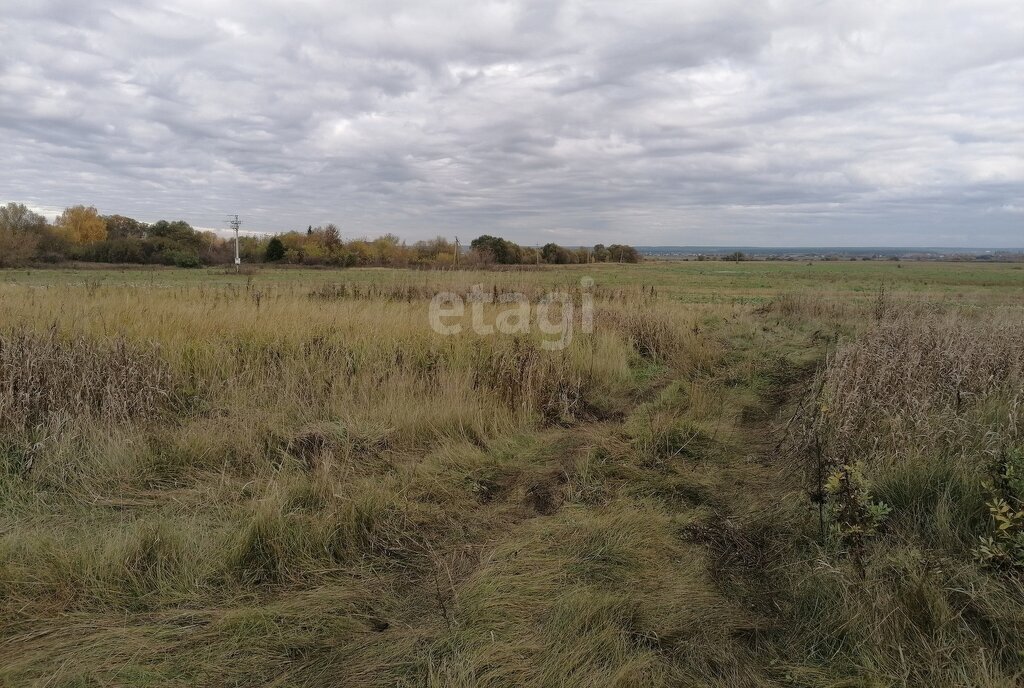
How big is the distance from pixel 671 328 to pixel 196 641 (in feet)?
28.2

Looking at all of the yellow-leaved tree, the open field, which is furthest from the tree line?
the open field

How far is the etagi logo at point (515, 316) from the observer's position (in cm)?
802

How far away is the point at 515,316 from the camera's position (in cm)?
922

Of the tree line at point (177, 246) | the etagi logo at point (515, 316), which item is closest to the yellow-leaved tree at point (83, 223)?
the tree line at point (177, 246)

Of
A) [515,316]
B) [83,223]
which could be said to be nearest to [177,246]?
[83,223]

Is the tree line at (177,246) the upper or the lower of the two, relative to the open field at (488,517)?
upper

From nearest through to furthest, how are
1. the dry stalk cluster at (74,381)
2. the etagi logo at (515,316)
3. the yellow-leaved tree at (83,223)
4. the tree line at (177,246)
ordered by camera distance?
the dry stalk cluster at (74,381)
the etagi logo at (515,316)
the tree line at (177,246)
the yellow-leaved tree at (83,223)

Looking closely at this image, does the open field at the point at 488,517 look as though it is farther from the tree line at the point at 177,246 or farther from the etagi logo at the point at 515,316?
the tree line at the point at 177,246

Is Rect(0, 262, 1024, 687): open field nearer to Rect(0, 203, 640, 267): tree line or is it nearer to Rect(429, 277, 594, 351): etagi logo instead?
Rect(429, 277, 594, 351): etagi logo

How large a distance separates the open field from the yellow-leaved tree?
236 ft

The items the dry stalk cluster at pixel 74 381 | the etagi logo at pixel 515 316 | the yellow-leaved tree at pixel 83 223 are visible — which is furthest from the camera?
the yellow-leaved tree at pixel 83 223

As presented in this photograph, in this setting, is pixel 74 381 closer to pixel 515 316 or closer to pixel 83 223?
pixel 515 316

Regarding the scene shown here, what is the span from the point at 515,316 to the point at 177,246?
59474mm

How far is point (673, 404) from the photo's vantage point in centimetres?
616
